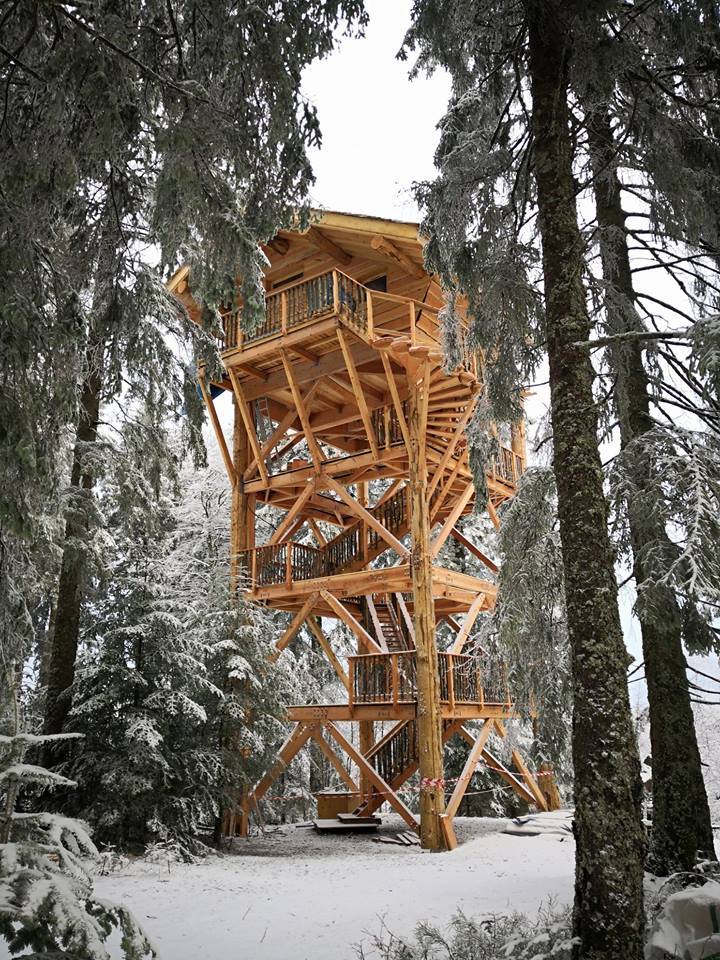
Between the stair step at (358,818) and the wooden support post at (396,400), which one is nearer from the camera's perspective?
the wooden support post at (396,400)

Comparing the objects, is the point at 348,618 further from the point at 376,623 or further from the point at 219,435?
the point at 219,435

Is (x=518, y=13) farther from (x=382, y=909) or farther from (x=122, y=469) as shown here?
(x=382, y=909)

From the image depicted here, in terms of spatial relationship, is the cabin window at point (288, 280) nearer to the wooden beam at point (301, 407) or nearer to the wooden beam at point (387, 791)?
the wooden beam at point (301, 407)

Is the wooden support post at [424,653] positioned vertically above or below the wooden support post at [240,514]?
below

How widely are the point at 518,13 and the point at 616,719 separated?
5647 millimetres

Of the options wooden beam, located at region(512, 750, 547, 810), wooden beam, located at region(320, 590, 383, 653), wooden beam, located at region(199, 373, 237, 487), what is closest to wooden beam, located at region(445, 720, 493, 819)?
wooden beam, located at region(512, 750, 547, 810)

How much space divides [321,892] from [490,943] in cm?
338

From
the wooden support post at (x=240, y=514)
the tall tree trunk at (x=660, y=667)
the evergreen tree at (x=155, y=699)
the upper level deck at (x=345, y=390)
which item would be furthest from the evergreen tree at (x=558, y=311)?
the wooden support post at (x=240, y=514)

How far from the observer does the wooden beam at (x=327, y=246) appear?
14.3 m

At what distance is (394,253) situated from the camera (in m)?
13.3

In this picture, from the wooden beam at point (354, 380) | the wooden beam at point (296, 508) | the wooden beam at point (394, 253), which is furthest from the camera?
the wooden beam at point (296, 508)

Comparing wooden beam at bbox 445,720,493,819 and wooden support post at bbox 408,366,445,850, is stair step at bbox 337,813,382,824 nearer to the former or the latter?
wooden beam at bbox 445,720,493,819

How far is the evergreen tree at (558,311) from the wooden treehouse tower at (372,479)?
4482 millimetres

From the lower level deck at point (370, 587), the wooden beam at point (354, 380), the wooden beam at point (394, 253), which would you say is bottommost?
the lower level deck at point (370, 587)
